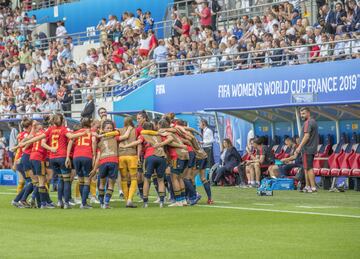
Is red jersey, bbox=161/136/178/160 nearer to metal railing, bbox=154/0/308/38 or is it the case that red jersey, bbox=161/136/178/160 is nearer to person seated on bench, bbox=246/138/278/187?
person seated on bench, bbox=246/138/278/187

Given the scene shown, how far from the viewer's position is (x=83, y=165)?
20.6m

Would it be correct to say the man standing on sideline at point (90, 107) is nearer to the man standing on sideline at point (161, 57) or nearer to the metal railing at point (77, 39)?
the man standing on sideline at point (161, 57)

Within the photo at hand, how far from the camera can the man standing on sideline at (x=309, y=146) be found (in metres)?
24.6

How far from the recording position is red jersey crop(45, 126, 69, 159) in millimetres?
20823

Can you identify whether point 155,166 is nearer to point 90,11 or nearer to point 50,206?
point 50,206

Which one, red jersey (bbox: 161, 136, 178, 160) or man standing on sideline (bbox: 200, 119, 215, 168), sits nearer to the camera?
red jersey (bbox: 161, 136, 178, 160)

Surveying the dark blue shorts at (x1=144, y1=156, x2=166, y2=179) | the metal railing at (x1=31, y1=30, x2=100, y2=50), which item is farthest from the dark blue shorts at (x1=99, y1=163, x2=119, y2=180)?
the metal railing at (x1=31, y1=30, x2=100, y2=50)

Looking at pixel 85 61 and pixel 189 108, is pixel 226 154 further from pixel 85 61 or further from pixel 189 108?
pixel 85 61

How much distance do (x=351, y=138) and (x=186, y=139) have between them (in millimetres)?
7791

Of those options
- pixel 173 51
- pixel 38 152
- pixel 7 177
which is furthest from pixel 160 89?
pixel 38 152

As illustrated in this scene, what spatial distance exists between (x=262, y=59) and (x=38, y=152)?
12.5m

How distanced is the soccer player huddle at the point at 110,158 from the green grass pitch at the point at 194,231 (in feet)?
1.65

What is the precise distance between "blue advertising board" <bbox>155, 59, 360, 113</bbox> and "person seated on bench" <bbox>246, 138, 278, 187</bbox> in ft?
3.61

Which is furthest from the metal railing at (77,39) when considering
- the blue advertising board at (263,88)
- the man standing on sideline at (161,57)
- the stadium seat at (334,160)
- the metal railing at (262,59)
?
the stadium seat at (334,160)
